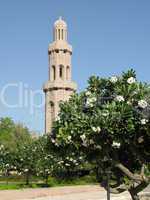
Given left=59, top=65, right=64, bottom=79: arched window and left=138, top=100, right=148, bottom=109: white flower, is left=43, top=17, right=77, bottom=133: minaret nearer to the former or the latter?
left=59, top=65, right=64, bottom=79: arched window

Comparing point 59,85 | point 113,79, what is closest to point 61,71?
point 59,85

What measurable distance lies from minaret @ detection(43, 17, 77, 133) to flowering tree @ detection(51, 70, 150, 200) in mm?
60585

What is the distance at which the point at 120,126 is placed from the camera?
1320 centimetres

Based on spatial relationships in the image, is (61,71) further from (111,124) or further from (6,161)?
(111,124)

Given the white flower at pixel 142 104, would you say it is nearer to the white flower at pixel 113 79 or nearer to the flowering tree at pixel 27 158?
the white flower at pixel 113 79

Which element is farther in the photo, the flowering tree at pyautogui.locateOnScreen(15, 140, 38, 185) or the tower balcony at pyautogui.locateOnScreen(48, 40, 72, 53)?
the tower balcony at pyautogui.locateOnScreen(48, 40, 72, 53)

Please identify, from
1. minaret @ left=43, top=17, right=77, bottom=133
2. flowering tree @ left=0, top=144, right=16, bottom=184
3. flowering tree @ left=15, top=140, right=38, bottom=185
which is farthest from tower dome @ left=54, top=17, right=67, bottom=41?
flowering tree @ left=15, top=140, right=38, bottom=185

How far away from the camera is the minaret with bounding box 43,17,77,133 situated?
75.9 metres

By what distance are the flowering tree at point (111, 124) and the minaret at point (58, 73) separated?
60.6 meters

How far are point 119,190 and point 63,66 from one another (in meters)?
63.0

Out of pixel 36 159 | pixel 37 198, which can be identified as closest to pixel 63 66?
pixel 36 159

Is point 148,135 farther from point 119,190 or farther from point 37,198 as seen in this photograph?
point 37,198

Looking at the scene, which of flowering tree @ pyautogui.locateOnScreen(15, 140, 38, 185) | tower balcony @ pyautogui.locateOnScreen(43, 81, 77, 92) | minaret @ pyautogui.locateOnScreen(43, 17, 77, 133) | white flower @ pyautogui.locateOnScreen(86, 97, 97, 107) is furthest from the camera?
minaret @ pyautogui.locateOnScreen(43, 17, 77, 133)

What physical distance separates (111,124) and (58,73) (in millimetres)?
63520
